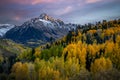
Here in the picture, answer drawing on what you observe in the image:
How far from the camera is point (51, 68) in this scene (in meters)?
199

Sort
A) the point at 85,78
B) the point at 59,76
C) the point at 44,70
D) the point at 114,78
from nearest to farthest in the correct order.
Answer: the point at 114,78, the point at 85,78, the point at 59,76, the point at 44,70

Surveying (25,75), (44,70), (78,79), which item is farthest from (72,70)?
(78,79)

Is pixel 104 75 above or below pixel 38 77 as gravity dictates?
above

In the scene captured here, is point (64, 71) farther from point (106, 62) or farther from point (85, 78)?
point (85, 78)

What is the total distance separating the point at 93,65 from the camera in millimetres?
193000

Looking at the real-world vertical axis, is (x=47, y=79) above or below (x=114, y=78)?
below

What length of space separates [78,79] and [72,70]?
208ft

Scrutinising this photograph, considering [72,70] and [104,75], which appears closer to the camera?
[104,75]

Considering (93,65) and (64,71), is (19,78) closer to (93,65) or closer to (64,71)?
(64,71)

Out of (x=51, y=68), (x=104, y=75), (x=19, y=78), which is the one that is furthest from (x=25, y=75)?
(x=104, y=75)

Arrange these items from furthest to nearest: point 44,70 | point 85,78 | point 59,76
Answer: point 44,70, point 59,76, point 85,78

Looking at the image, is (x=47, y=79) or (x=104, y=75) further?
(x=47, y=79)

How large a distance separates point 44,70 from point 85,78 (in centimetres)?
7257

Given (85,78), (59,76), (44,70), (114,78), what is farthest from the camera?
(44,70)
